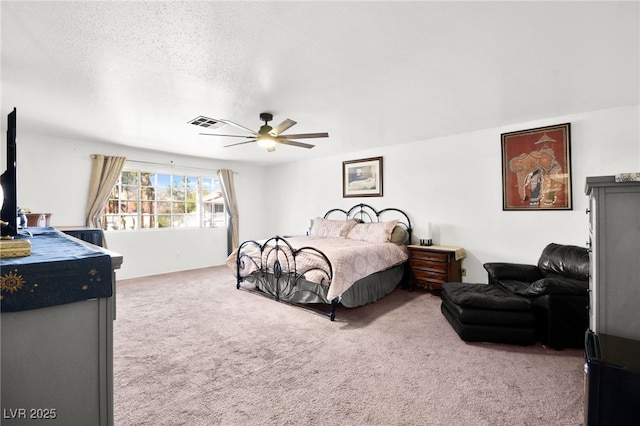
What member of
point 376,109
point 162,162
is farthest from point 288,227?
point 376,109

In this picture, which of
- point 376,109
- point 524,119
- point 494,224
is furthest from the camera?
point 494,224

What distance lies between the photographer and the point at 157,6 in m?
1.58

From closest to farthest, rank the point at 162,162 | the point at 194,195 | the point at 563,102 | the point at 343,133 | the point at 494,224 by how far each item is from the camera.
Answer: the point at 563,102, the point at 494,224, the point at 343,133, the point at 162,162, the point at 194,195

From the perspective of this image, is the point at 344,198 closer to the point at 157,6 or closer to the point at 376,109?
the point at 376,109

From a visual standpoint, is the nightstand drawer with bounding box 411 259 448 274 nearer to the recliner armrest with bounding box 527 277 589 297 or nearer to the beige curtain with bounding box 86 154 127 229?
the recliner armrest with bounding box 527 277 589 297

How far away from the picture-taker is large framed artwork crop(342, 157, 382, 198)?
5.19 metres

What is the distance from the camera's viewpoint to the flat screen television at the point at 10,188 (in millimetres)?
1483

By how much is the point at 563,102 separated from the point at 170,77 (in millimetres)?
3895

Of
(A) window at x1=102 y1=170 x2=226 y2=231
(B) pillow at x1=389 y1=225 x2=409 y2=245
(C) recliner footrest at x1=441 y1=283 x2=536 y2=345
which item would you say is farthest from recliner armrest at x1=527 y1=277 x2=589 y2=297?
(A) window at x1=102 y1=170 x2=226 y2=231

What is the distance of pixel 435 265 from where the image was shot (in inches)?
159

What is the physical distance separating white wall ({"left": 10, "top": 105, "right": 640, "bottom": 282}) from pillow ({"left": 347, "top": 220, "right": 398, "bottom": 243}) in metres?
0.53

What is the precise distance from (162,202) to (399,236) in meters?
4.59

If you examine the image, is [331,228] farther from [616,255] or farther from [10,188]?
[10,188]

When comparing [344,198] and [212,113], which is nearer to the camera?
[212,113]
